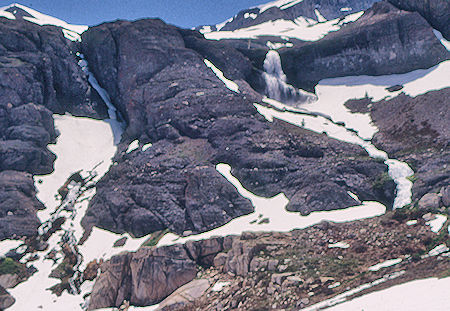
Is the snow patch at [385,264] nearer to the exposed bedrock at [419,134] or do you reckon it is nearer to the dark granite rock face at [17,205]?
the exposed bedrock at [419,134]

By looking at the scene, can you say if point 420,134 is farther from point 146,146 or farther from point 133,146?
point 133,146

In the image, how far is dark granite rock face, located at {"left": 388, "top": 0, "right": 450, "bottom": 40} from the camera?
5209 cm

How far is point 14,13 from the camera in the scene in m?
85.6

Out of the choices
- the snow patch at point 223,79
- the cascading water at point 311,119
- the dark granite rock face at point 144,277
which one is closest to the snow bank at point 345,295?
the dark granite rock face at point 144,277

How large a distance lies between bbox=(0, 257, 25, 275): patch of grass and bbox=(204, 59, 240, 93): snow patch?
25605mm

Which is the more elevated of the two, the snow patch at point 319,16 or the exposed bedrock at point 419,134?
the snow patch at point 319,16

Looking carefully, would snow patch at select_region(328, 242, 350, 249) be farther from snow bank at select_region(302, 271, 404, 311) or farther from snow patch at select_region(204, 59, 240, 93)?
snow patch at select_region(204, 59, 240, 93)

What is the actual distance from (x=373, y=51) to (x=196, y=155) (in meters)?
29.5

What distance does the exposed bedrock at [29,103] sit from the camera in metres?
36.9

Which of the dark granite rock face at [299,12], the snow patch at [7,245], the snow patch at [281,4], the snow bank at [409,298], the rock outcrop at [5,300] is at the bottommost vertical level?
the rock outcrop at [5,300]

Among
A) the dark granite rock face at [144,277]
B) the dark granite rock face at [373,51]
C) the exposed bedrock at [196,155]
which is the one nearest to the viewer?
the dark granite rock face at [144,277]

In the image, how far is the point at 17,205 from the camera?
1430 inches

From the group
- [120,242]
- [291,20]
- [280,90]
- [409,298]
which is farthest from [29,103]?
[291,20]

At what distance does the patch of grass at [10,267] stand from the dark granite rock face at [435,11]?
51.4m
